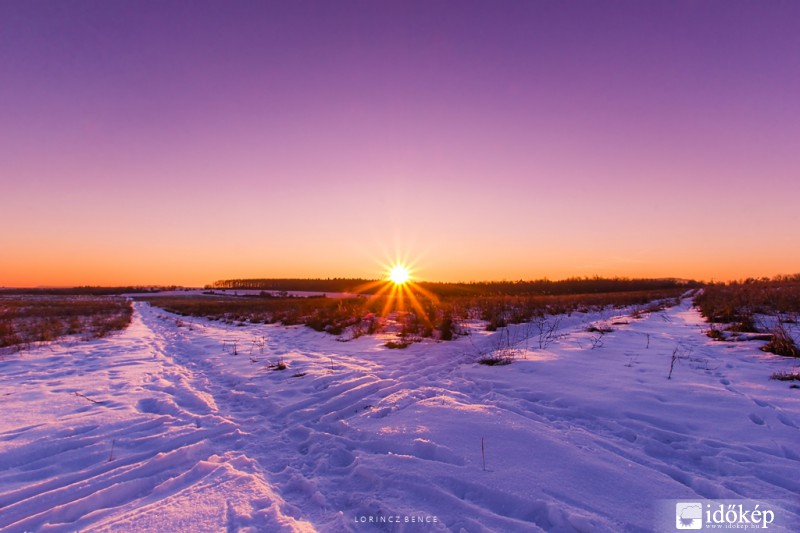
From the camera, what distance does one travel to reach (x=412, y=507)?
3.15 meters

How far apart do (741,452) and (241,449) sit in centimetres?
533

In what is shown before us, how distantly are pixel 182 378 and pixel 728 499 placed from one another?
9.04m

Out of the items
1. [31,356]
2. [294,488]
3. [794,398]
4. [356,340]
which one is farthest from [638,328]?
[31,356]

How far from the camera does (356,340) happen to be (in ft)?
41.0

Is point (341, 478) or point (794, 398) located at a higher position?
point (794, 398)

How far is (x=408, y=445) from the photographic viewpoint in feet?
13.9

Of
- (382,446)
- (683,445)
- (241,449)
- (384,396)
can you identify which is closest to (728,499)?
(683,445)

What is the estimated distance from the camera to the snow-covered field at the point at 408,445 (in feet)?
Result: 10.1

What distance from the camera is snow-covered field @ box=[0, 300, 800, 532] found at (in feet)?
10.1

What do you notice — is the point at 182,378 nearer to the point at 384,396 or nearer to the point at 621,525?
the point at 384,396

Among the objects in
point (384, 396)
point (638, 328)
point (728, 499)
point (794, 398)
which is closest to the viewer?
point (728, 499)

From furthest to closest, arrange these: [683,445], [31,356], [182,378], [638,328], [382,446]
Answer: [638,328] < [31,356] < [182,378] < [382,446] < [683,445]

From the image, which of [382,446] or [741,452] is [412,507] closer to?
[382,446]

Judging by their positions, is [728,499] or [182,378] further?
[182,378]
